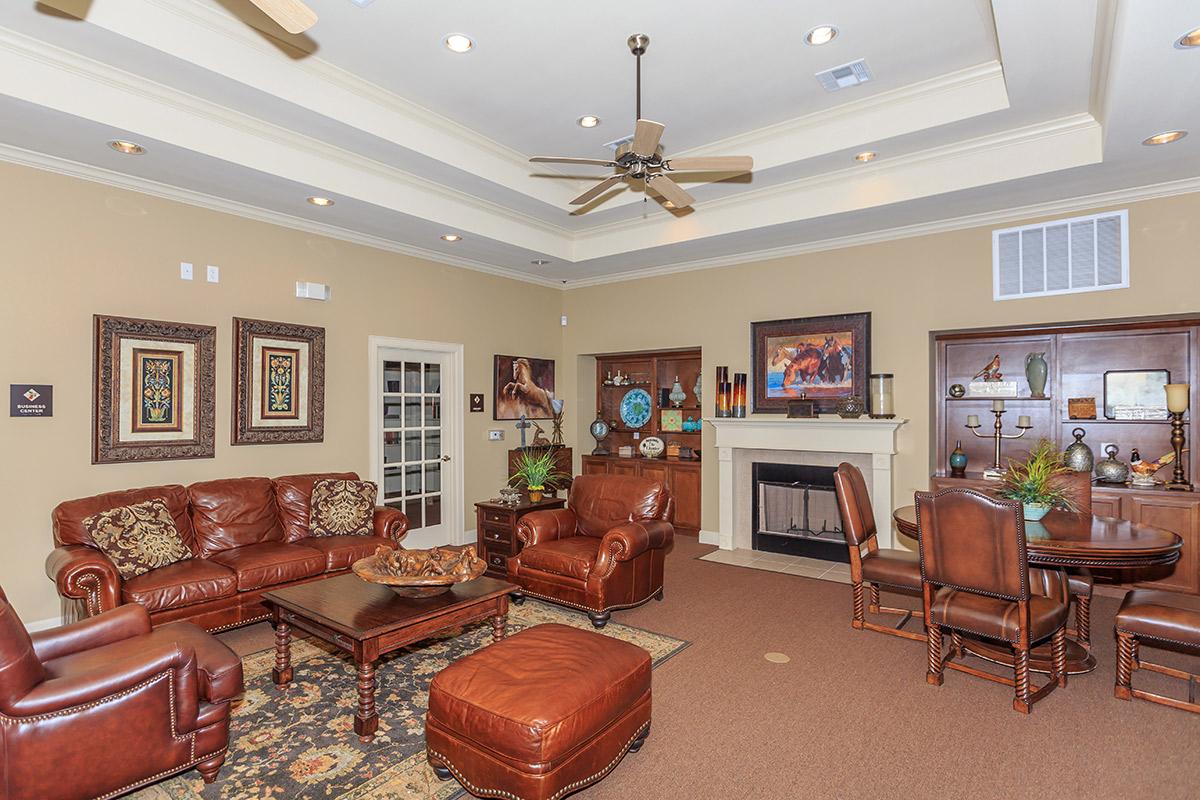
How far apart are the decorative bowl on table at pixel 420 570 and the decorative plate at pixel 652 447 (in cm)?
420

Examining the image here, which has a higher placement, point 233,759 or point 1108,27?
point 1108,27

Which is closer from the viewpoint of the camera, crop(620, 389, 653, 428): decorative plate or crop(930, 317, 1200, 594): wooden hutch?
crop(930, 317, 1200, 594): wooden hutch

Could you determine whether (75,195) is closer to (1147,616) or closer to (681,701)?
(681,701)

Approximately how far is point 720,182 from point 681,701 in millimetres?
4080

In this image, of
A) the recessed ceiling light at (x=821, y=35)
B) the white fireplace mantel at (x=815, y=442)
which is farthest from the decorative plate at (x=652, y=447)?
the recessed ceiling light at (x=821, y=35)

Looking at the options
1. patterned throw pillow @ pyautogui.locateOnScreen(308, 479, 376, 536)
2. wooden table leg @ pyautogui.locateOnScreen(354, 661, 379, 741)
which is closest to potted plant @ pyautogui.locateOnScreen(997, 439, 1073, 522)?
wooden table leg @ pyautogui.locateOnScreen(354, 661, 379, 741)

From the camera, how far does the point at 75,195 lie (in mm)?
4164

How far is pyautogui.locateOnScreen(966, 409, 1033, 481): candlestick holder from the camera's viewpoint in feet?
17.2

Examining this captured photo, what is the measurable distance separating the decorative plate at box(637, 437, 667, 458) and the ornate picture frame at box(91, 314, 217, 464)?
448 cm

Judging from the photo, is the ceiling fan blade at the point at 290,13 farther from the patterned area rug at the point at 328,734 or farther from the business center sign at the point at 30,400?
the business center sign at the point at 30,400

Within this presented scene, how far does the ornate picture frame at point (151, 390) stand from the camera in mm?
4254

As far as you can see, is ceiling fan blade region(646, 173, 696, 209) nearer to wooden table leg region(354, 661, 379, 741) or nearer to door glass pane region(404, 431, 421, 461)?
wooden table leg region(354, 661, 379, 741)

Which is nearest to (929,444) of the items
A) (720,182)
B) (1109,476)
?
(1109,476)

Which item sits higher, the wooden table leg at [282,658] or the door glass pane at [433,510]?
the door glass pane at [433,510]
